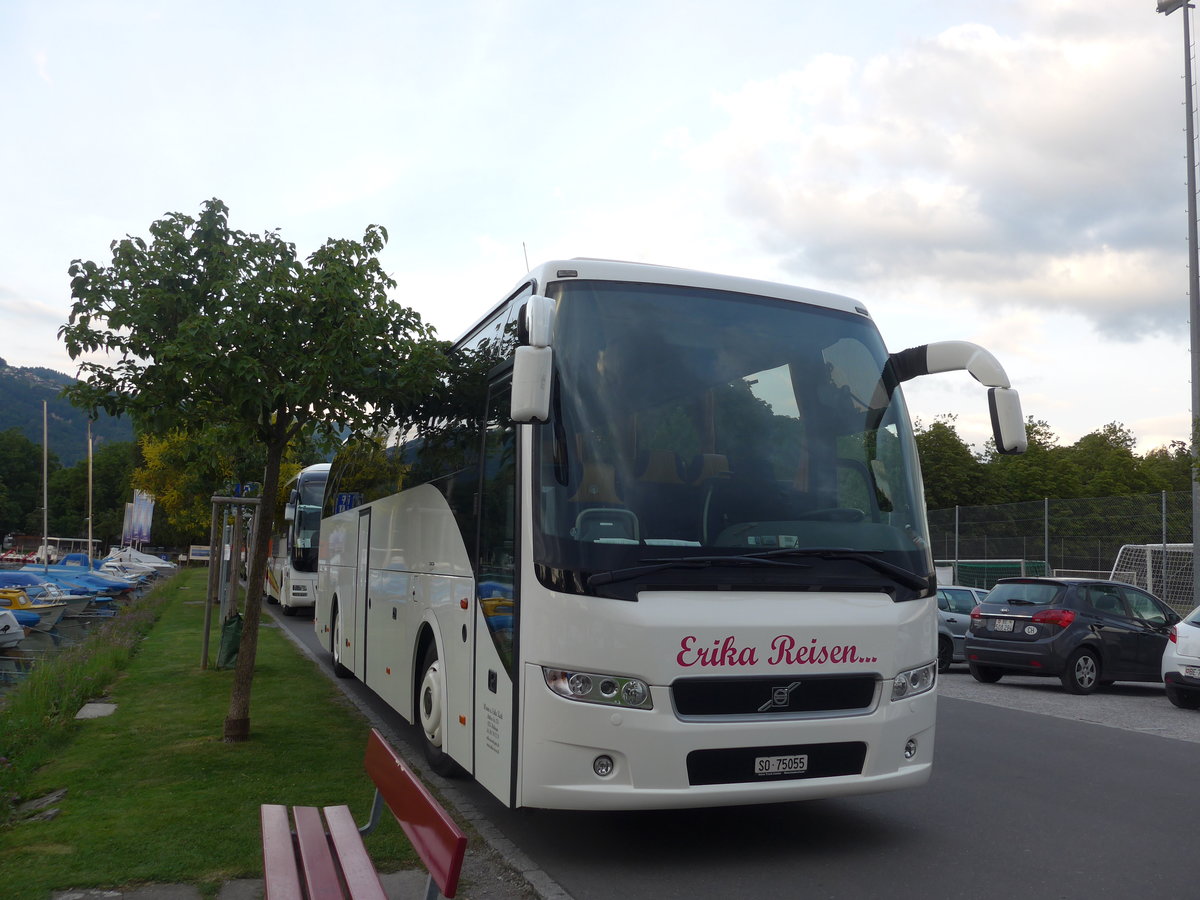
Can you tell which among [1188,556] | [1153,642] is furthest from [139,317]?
[1188,556]

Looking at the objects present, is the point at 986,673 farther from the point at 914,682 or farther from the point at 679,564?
the point at 679,564

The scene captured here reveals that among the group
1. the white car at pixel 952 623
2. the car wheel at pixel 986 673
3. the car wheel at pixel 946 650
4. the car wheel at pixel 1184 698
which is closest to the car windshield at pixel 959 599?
the white car at pixel 952 623

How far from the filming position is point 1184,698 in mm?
14273

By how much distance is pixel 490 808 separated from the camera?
751 cm

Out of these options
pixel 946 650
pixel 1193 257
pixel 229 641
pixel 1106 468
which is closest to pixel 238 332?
pixel 229 641

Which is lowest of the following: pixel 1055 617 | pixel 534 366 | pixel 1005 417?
pixel 1055 617

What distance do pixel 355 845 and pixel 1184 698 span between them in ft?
42.3

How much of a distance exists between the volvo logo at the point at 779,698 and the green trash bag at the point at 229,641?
10.5 metres

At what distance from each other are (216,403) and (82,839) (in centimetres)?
428

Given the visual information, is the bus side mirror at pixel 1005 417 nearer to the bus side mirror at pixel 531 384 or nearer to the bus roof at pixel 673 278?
the bus roof at pixel 673 278

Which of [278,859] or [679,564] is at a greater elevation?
[679,564]

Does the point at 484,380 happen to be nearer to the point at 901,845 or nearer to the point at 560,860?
the point at 560,860

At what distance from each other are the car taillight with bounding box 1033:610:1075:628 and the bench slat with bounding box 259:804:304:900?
13094 mm

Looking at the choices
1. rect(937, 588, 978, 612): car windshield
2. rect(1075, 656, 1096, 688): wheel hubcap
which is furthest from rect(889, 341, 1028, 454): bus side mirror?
rect(937, 588, 978, 612): car windshield
